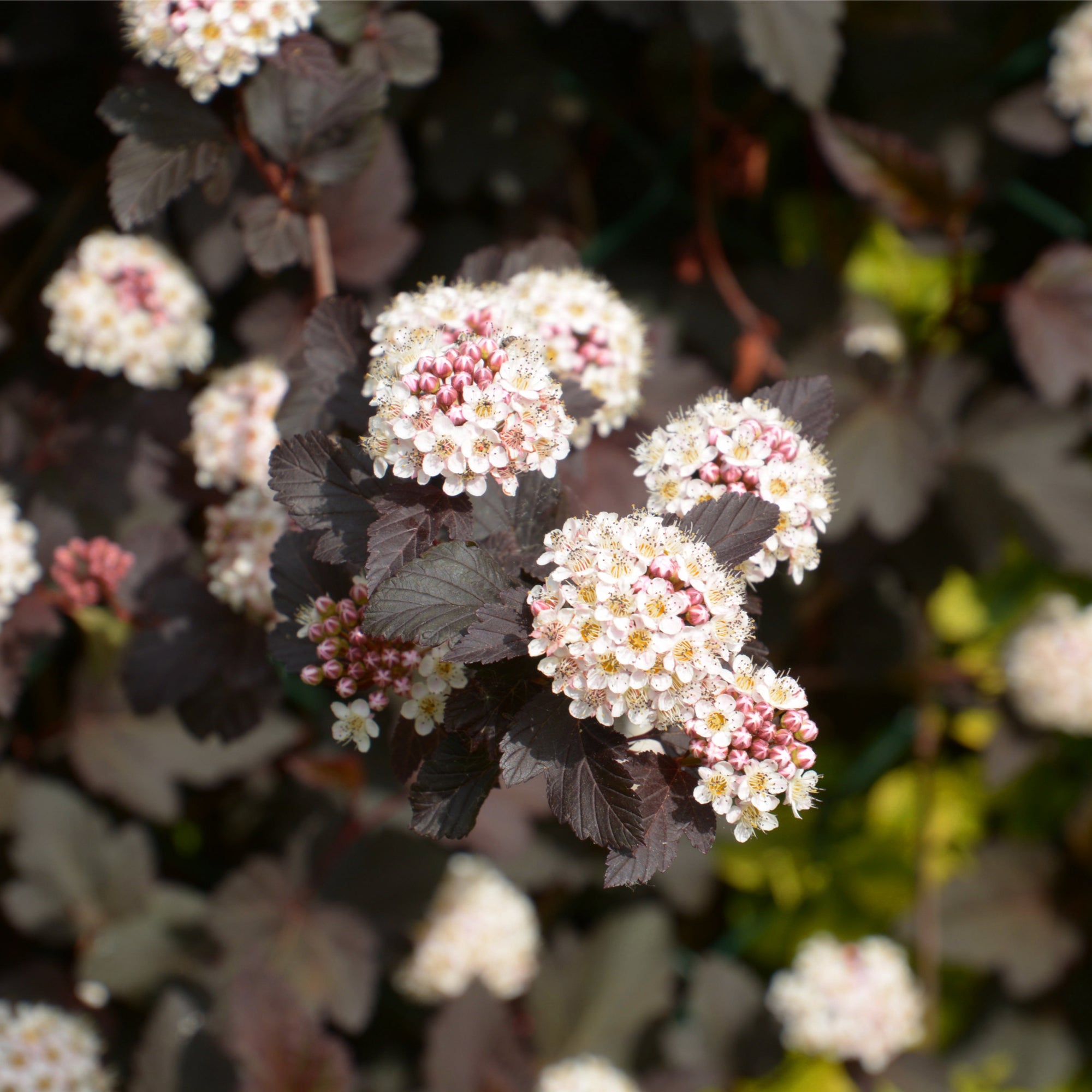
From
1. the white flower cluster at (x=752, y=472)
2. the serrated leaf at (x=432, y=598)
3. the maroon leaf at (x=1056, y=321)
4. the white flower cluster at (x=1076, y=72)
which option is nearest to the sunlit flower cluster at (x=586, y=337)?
the white flower cluster at (x=752, y=472)

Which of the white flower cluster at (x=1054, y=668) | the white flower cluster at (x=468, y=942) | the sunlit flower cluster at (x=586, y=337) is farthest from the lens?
the white flower cluster at (x=1054, y=668)

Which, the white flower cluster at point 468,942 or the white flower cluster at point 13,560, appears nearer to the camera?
A: the white flower cluster at point 13,560

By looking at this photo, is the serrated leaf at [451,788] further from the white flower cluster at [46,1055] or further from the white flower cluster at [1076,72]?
the white flower cluster at [1076,72]

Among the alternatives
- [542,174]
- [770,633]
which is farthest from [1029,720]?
[542,174]

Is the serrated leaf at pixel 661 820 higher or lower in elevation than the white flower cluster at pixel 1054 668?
higher

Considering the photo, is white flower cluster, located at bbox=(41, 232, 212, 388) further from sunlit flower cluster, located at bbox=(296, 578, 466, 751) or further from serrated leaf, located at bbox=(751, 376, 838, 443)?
serrated leaf, located at bbox=(751, 376, 838, 443)

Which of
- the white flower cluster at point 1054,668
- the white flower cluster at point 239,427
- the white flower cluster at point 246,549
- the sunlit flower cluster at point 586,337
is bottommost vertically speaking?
the white flower cluster at point 1054,668
